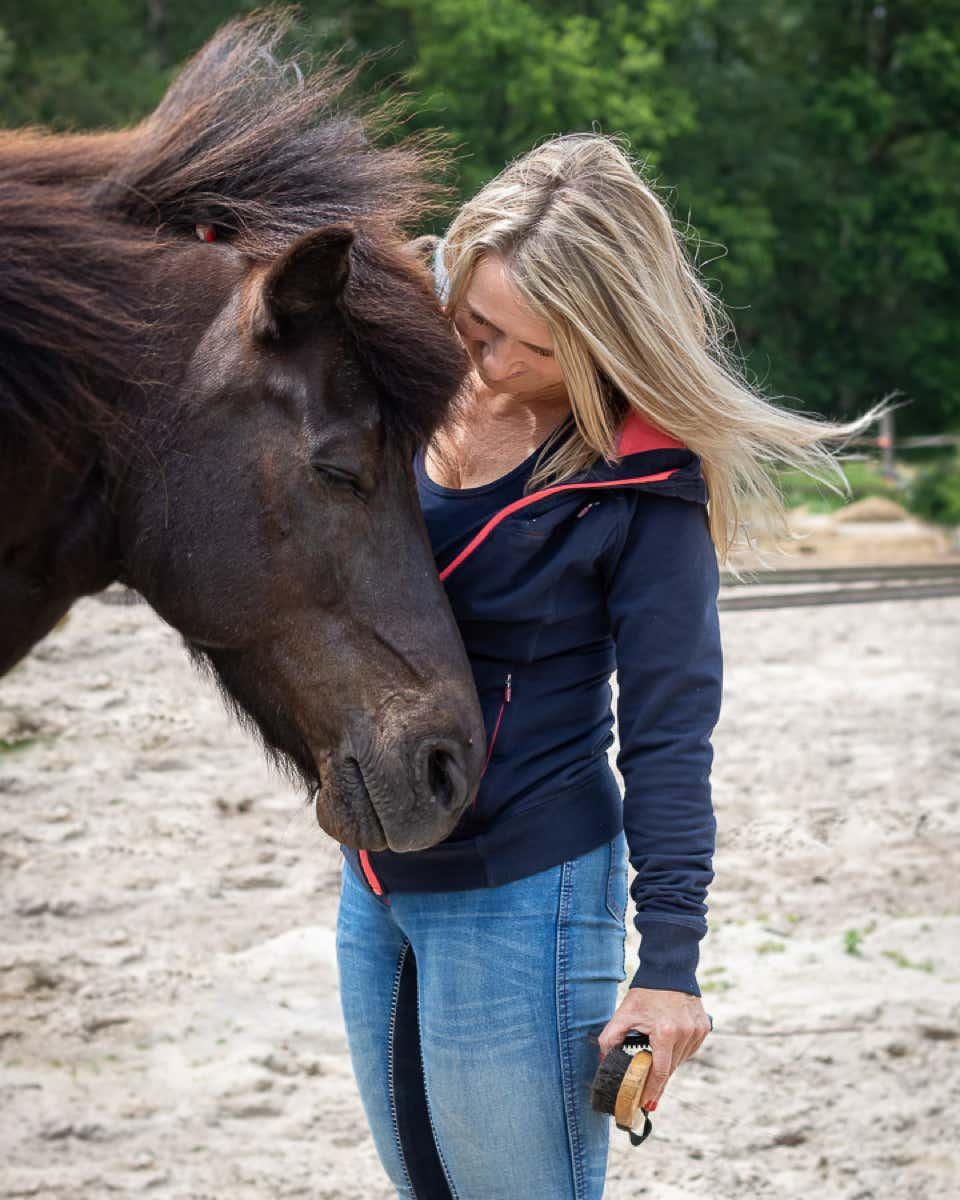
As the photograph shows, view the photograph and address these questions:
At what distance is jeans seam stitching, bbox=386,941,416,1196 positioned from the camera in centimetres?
213

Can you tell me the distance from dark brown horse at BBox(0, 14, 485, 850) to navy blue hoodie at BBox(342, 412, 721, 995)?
0.11 metres

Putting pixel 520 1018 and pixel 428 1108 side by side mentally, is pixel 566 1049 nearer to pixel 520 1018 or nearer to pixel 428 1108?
pixel 520 1018

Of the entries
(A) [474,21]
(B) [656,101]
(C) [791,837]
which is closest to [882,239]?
Answer: (B) [656,101]

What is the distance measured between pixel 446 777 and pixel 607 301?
2.33 feet

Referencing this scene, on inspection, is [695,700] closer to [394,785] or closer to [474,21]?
[394,785]

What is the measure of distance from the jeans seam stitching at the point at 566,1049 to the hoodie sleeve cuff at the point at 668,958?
0.12 metres

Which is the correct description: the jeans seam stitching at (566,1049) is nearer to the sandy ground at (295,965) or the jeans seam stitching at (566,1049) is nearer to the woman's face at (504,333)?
the woman's face at (504,333)

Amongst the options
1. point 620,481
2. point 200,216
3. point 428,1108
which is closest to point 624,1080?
point 428,1108

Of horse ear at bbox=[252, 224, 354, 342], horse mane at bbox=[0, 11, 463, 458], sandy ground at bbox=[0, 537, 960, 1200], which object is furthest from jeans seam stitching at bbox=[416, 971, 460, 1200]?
→ sandy ground at bbox=[0, 537, 960, 1200]

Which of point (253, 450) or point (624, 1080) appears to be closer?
point (624, 1080)

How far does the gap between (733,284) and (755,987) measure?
2658 centimetres

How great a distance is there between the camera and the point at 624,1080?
1812 millimetres

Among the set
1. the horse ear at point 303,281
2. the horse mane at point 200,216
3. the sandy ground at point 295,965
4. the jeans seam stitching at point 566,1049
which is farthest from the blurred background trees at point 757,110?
the jeans seam stitching at point 566,1049

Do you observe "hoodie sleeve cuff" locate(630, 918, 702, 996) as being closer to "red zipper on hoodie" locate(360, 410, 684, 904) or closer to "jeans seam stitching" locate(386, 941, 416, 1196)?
"red zipper on hoodie" locate(360, 410, 684, 904)
